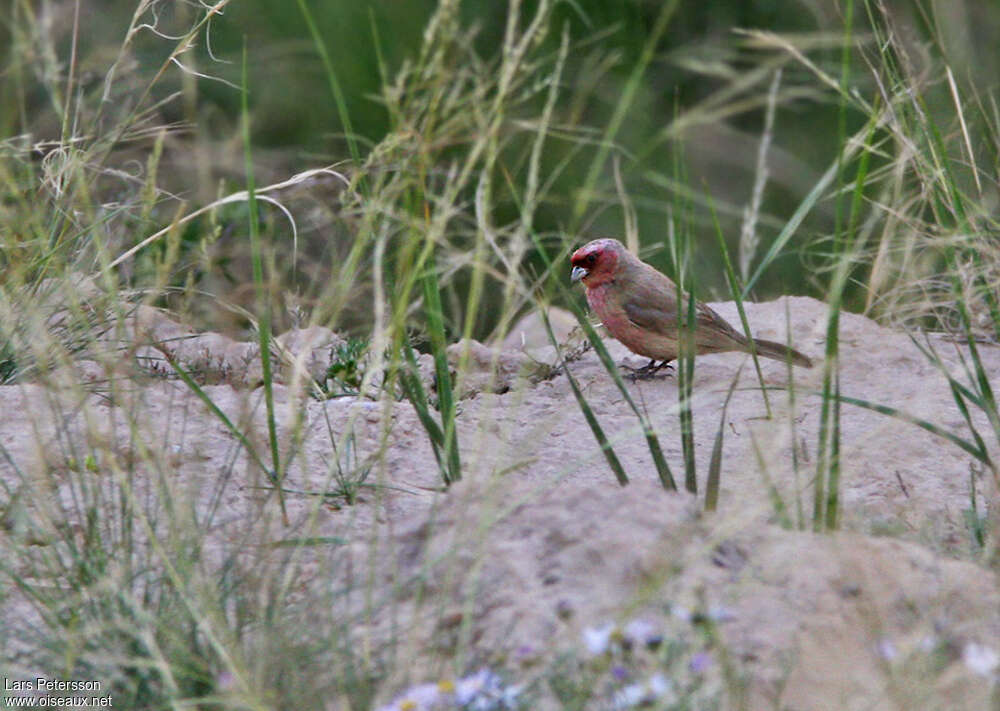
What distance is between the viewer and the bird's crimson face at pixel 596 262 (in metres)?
4.89

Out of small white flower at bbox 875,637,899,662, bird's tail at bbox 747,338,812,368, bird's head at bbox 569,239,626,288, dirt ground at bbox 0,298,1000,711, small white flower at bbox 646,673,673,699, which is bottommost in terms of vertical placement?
bird's tail at bbox 747,338,812,368

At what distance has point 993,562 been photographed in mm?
2477

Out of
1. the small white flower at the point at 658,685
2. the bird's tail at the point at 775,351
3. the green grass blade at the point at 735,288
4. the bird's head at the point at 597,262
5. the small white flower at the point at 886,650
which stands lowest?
the bird's tail at the point at 775,351

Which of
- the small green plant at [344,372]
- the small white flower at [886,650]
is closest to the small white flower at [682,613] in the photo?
the small white flower at [886,650]

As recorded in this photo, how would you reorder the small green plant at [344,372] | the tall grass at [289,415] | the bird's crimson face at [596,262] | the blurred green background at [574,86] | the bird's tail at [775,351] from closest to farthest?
1. the tall grass at [289,415]
2. the small green plant at [344,372]
3. the bird's tail at [775,351]
4. the bird's crimson face at [596,262]
5. the blurred green background at [574,86]

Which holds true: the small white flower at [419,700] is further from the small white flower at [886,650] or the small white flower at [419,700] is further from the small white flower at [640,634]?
the small white flower at [886,650]

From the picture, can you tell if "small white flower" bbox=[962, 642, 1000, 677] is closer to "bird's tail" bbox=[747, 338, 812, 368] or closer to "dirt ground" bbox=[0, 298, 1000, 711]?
"dirt ground" bbox=[0, 298, 1000, 711]

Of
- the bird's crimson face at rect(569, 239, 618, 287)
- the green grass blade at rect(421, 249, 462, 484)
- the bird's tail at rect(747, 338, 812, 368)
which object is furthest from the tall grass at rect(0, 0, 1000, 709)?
the bird's crimson face at rect(569, 239, 618, 287)

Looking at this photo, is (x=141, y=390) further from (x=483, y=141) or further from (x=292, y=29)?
(x=292, y=29)

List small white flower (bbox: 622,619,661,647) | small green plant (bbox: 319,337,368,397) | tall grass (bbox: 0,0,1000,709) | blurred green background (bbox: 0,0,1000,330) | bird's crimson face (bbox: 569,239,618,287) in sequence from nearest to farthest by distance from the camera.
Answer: small white flower (bbox: 622,619,661,647)
tall grass (bbox: 0,0,1000,709)
small green plant (bbox: 319,337,368,397)
bird's crimson face (bbox: 569,239,618,287)
blurred green background (bbox: 0,0,1000,330)

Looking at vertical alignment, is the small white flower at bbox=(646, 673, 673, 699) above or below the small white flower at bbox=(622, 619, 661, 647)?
above

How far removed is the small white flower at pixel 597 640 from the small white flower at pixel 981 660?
46cm

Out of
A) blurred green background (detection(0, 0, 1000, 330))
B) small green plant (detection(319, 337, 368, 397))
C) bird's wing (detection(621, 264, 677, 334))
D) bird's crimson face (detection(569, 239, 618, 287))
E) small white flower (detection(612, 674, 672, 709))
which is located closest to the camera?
small white flower (detection(612, 674, 672, 709))

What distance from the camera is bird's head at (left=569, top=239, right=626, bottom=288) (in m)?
4.89
